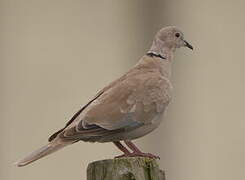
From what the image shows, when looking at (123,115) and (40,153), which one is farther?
(123,115)

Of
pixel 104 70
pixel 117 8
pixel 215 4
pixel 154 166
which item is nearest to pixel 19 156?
pixel 104 70

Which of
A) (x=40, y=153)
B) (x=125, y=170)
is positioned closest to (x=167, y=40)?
(x=40, y=153)

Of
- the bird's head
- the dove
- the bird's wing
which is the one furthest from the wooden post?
the bird's head

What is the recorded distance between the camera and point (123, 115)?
241 inches

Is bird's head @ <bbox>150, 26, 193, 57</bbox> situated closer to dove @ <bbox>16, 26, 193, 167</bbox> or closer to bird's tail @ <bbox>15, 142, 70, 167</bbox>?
dove @ <bbox>16, 26, 193, 167</bbox>

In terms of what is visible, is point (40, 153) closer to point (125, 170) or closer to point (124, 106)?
point (124, 106)

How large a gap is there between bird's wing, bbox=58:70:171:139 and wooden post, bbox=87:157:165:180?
25.9 inches

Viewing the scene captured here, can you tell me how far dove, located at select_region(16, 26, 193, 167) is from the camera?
5992 mm

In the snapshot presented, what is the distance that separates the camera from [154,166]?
538cm

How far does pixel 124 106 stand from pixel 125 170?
36.2 inches

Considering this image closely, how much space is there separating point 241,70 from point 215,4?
72 cm

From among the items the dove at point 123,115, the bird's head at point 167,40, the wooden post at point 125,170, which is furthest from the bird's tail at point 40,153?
the bird's head at point 167,40

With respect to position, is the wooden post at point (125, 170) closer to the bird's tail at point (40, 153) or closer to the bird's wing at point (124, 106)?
the bird's tail at point (40, 153)

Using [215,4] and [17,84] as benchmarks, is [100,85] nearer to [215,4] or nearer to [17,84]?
[17,84]
